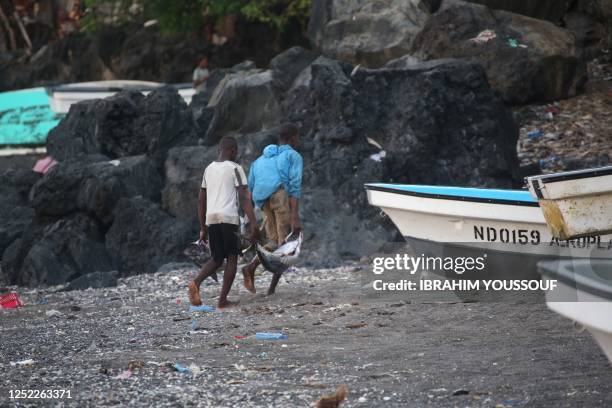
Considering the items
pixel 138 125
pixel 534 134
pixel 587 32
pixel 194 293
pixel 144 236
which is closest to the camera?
pixel 194 293

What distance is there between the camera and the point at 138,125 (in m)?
18.5

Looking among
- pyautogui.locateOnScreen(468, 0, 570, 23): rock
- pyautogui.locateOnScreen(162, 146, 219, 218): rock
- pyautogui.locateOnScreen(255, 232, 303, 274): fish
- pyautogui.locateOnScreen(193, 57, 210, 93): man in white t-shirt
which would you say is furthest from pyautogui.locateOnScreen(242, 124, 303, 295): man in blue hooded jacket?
pyautogui.locateOnScreen(193, 57, 210, 93): man in white t-shirt

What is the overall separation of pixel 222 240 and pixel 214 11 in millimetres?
18033

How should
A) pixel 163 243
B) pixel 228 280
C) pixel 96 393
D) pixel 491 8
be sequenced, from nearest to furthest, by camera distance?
pixel 96 393 < pixel 228 280 < pixel 163 243 < pixel 491 8

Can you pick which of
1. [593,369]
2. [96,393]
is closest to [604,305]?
[593,369]

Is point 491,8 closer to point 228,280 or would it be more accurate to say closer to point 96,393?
point 228,280

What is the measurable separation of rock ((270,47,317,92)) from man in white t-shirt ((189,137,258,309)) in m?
8.99

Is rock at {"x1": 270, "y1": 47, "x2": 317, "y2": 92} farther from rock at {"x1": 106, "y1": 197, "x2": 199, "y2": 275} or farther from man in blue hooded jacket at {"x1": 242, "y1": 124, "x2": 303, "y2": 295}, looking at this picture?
man in blue hooded jacket at {"x1": 242, "y1": 124, "x2": 303, "y2": 295}

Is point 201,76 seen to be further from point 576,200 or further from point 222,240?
point 576,200

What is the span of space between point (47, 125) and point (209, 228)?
1603 centimetres

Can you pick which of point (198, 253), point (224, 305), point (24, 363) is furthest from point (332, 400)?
point (198, 253)

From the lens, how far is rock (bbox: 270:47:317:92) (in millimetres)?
19078

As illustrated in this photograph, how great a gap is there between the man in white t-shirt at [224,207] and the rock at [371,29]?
11.9m

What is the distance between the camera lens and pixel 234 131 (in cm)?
1791
